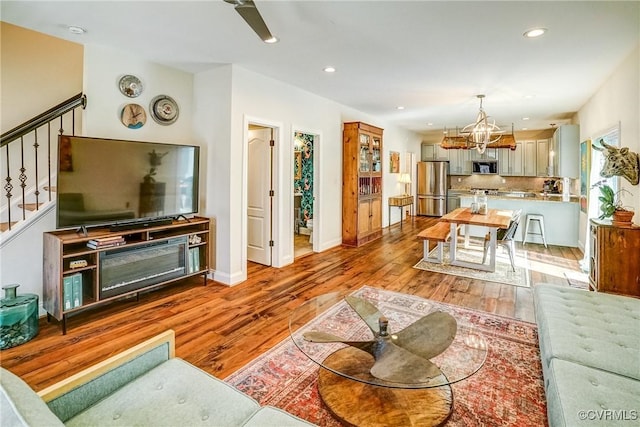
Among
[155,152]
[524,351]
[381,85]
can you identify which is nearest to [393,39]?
[381,85]

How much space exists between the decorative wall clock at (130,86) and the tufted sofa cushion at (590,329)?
4462mm

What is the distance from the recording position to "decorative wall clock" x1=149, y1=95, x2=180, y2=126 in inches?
156

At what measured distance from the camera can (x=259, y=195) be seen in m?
5.00

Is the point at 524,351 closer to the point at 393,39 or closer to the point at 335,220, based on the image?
the point at 393,39

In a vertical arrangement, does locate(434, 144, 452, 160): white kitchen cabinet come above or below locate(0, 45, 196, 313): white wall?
above

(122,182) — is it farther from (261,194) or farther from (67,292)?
(261,194)

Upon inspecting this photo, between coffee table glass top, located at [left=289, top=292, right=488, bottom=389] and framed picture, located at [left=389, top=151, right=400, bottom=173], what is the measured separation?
6292 mm

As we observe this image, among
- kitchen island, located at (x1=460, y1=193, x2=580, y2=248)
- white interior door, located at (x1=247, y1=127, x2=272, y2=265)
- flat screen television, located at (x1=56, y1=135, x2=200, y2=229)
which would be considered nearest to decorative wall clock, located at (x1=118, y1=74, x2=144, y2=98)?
flat screen television, located at (x1=56, y1=135, x2=200, y2=229)

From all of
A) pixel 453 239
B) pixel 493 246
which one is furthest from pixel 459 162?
pixel 493 246

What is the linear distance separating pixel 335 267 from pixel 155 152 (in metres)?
2.85

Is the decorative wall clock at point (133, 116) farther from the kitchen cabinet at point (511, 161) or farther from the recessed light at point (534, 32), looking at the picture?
the kitchen cabinet at point (511, 161)

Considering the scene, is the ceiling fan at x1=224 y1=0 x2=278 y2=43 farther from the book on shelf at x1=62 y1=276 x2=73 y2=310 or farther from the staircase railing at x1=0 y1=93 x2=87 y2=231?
the book on shelf at x1=62 y1=276 x2=73 y2=310

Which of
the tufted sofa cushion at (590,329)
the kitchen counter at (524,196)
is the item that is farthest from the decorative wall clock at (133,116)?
the kitchen counter at (524,196)

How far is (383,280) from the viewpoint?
4.34 m
